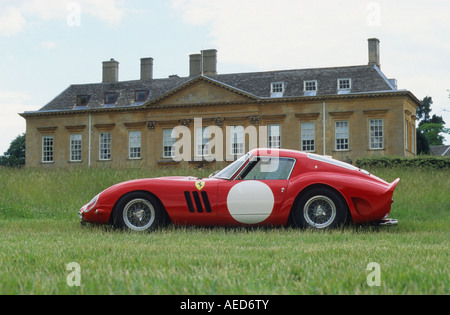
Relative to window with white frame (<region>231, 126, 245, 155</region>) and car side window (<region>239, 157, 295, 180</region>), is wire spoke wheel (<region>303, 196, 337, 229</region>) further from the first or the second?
window with white frame (<region>231, 126, 245, 155</region>)

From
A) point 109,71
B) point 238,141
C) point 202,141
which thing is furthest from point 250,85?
point 109,71

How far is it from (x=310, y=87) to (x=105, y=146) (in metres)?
17.6

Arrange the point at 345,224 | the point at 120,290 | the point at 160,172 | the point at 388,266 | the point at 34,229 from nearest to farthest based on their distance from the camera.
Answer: the point at 120,290
the point at 388,266
the point at 345,224
the point at 34,229
the point at 160,172

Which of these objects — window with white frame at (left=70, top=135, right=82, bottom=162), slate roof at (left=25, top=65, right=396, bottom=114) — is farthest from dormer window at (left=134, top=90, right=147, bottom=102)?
window with white frame at (left=70, top=135, right=82, bottom=162)

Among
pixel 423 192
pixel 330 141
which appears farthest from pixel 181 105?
pixel 423 192

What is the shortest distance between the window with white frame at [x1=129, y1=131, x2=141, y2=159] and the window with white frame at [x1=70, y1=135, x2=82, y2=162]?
182 inches

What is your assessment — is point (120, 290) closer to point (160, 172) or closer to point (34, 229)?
point (34, 229)

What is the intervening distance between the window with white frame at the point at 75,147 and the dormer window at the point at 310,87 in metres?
19.4

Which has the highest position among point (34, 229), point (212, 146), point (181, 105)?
point (181, 105)

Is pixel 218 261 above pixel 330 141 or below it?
below

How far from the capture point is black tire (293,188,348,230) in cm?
834

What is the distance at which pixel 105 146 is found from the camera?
47.0 metres
